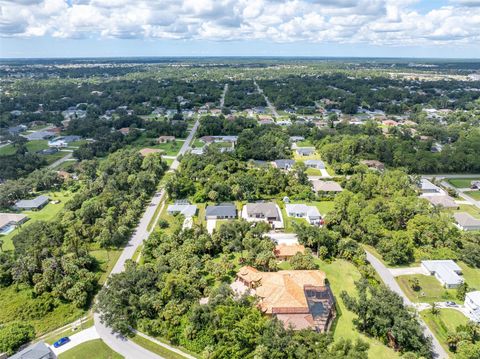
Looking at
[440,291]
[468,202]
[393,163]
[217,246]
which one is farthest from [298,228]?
[393,163]

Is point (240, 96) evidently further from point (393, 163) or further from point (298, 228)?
point (298, 228)

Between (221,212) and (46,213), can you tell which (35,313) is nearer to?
(46,213)

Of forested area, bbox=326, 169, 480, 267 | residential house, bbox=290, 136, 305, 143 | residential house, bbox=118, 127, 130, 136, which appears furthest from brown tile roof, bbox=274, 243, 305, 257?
residential house, bbox=118, 127, 130, 136

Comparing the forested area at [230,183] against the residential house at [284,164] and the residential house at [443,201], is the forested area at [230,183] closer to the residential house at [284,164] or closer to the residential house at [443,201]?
the residential house at [284,164]

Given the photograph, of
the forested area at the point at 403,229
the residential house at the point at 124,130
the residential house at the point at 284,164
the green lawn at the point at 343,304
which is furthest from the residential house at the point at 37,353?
the residential house at the point at 124,130

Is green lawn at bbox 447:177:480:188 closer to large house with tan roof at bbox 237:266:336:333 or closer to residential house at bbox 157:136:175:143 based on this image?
large house with tan roof at bbox 237:266:336:333

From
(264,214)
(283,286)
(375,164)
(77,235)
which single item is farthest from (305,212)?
(77,235)
